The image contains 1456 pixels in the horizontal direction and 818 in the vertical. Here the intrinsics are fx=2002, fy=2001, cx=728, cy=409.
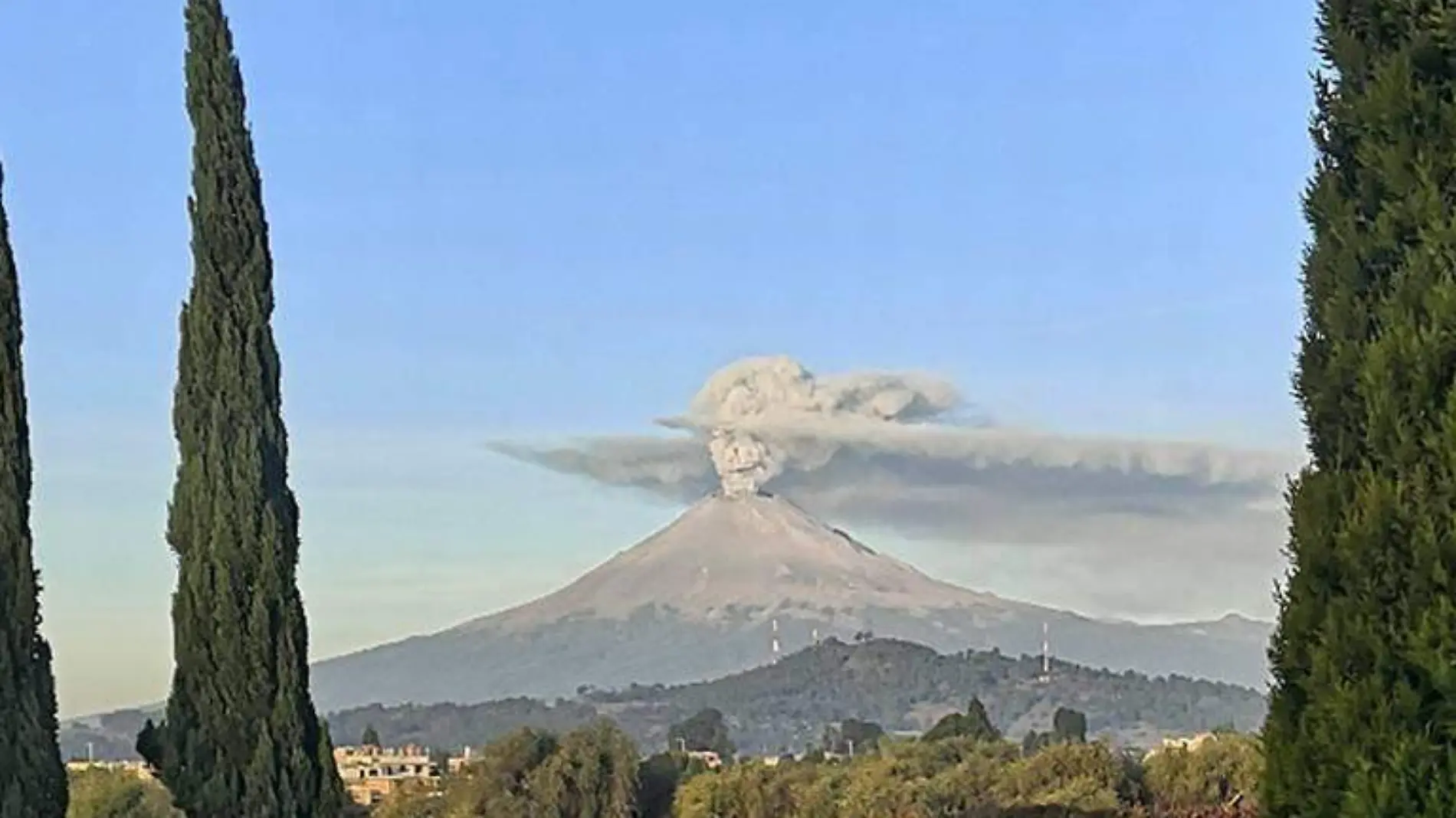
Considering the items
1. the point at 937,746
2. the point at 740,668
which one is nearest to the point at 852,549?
the point at 740,668

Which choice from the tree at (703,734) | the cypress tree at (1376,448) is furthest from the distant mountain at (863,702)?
the cypress tree at (1376,448)

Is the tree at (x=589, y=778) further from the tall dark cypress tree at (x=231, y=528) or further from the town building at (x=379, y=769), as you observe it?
the tall dark cypress tree at (x=231, y=528)

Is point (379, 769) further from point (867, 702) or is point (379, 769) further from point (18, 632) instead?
point (867, 702)

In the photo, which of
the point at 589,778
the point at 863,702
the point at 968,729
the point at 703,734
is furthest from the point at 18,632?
the point at 863,702

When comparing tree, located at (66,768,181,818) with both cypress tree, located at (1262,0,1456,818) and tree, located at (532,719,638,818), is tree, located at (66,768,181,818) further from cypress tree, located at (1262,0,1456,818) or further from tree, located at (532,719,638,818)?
cypress tree, located at (1262,0,1456,818)

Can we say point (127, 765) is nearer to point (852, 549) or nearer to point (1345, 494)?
point (1345, 494)
